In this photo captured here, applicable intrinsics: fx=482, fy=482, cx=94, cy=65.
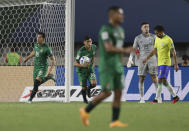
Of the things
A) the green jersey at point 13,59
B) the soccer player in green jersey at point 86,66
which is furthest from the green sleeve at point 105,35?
the green jersey at point 13,59

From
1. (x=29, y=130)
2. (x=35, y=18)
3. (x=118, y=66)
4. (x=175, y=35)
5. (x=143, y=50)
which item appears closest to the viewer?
(x=29, y=130)

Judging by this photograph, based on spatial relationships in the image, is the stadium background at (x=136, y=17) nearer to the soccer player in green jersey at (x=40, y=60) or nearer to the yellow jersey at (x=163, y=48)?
the soccer player in green jersey at (x=40, y=60)

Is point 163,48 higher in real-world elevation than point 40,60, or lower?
higher

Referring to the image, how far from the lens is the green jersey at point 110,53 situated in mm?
6399

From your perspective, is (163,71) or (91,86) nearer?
(163,71)

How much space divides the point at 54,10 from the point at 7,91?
2956 millimetres

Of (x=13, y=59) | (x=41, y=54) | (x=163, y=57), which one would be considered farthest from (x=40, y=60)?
(x=13, y=59)

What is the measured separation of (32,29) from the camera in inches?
628

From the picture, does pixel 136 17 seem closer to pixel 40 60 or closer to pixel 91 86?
pixel 91 86

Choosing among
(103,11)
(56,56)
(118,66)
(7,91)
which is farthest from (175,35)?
(118,66)

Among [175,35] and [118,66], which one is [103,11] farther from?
[118,66]

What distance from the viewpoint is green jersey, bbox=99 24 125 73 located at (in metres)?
6.40

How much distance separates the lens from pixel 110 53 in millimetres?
6480

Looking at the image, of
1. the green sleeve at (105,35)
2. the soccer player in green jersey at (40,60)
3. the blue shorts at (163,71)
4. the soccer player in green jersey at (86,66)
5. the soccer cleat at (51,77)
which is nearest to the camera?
the green sleeve at (105,35)
